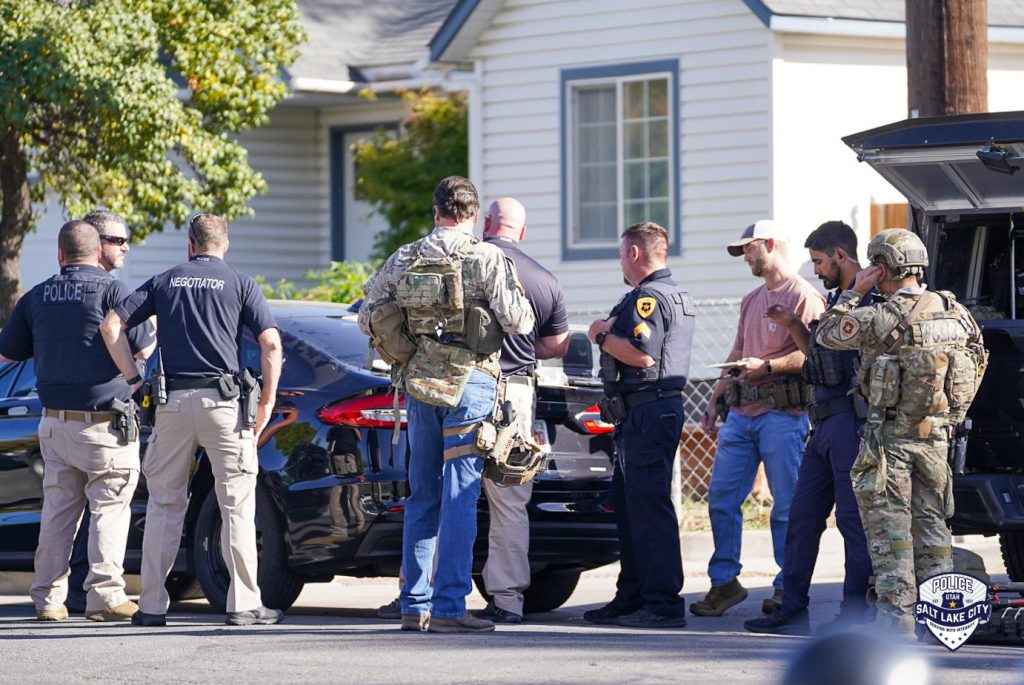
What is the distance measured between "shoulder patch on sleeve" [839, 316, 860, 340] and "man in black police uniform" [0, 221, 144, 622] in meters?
3.36

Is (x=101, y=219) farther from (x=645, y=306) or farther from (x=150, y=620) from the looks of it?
(x=645, y=306)

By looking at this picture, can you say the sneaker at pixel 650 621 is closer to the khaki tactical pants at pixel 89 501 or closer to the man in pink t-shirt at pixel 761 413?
the man in pink t-shirt at pixel 761 413

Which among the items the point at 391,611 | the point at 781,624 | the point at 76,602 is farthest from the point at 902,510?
the point at 76,602

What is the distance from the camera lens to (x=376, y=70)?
2128 cm

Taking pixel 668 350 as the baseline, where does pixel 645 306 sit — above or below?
above

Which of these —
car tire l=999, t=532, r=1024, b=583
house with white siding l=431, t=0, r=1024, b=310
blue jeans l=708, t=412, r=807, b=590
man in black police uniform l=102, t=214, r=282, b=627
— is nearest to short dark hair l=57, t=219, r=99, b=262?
man in black police uniform l=102, t=214, r=282, b=627

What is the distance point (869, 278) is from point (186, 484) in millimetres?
3181

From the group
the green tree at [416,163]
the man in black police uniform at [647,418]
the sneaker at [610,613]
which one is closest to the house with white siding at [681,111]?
the green tree at [416,163]

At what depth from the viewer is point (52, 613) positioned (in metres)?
8.38

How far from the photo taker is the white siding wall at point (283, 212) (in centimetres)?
2195

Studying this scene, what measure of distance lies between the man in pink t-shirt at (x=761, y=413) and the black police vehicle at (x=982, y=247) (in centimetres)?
72

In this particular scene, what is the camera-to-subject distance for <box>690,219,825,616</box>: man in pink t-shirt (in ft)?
28.0

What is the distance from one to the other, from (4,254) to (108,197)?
3.35ft

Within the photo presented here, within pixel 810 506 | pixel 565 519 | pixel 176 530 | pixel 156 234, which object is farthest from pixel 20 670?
pixel 156 234
